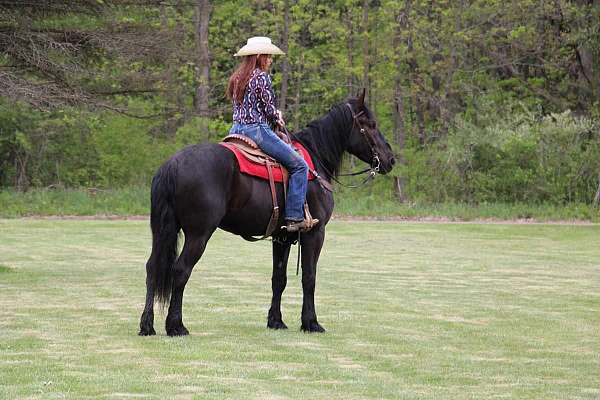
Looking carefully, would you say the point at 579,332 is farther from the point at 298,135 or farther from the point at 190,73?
the point at 190,73

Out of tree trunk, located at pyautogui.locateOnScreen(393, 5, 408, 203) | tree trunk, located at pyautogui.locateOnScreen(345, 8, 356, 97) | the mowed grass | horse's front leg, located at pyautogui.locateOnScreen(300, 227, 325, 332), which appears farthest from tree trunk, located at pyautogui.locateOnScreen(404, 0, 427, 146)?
horse's front leg, located at pyautogui.locateOnScreen(300, 227, 325, 332)

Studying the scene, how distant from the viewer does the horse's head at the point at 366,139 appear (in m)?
11.1

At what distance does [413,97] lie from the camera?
42.1m

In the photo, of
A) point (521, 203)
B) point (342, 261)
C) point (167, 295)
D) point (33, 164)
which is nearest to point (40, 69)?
point (342, 261)

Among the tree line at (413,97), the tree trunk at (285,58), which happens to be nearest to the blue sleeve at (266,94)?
the tree line at (413,97)

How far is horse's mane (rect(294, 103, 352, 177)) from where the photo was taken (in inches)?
431

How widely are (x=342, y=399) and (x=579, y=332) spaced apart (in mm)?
4510

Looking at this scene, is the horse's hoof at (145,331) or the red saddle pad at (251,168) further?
the red saddle pad at (251,168)

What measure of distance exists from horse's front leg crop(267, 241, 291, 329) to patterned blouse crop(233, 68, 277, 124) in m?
1.23

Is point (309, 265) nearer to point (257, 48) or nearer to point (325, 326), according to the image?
point (325, 326)

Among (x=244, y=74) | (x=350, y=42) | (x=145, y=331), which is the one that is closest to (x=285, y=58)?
(x=350, y=42)

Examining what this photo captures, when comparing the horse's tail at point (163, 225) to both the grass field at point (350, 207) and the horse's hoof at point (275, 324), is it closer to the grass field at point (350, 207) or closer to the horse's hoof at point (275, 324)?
the horse's hoof at point (275, 324)

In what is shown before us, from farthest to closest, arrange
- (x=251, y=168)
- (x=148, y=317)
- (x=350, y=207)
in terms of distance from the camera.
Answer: (x=350, y=207)
(x=251, y=168)
(x=148, y=317)

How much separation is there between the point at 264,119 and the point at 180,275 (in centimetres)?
162
